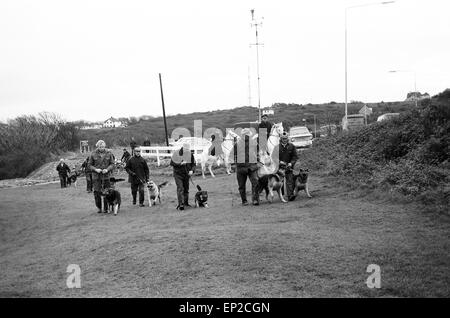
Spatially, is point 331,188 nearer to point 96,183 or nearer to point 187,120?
point 96,183

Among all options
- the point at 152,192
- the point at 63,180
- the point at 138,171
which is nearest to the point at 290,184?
the point at 152,192

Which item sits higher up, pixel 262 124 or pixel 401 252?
pixel 262 124

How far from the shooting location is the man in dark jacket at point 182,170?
50.0 feet

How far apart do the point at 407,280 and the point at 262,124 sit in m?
12.7

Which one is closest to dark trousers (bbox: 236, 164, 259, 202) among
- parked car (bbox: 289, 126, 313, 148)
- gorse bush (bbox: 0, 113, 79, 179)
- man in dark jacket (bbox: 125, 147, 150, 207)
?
man in dark jacket (bbox: 125, 147, 150, 207)

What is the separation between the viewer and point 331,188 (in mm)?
16312

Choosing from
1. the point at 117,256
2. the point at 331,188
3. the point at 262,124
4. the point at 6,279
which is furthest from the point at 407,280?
the point at 262,124

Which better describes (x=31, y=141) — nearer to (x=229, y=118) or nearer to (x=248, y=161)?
(x=229, y=118)

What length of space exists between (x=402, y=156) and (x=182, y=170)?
795 cm

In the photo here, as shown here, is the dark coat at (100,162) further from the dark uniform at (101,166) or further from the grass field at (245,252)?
the grass field at (245,252)

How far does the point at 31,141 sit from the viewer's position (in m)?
57.2

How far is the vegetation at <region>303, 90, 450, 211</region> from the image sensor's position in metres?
13.2

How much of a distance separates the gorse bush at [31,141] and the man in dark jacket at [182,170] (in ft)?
132

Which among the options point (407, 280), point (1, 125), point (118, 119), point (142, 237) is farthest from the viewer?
point (118, 119)
